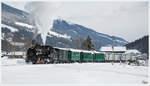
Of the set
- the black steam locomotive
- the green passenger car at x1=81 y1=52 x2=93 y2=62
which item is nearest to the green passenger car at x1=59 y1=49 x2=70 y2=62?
the black steam locomotive

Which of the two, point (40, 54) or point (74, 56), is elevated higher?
point (40, 54)

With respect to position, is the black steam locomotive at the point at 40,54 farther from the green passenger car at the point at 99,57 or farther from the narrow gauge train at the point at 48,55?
the green passenger car at the point at 99,57

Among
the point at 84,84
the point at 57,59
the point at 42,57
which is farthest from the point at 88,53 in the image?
the point at 84,84

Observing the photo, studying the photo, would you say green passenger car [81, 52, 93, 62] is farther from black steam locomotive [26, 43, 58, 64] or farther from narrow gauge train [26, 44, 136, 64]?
black steam locomotive [26, 43, 58, 64]

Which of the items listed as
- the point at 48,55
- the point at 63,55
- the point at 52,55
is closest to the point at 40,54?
the point at 48,55

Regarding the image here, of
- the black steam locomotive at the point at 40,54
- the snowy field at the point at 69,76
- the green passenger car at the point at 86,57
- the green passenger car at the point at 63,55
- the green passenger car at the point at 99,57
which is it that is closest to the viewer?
the snowy field at the point at 69,76

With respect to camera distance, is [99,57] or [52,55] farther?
[99,57]

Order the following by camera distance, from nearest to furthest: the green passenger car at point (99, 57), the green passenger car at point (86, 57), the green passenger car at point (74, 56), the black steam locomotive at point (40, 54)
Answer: the black steam locomotive at point (40, 54) < the green passenger car at point (74, 56) < the green passenger car at point (86, 57) < the green passenger car at point (99, 57)

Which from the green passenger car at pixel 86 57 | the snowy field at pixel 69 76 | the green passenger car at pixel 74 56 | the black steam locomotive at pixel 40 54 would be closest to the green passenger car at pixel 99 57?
the green passenger car at pixel 86 57

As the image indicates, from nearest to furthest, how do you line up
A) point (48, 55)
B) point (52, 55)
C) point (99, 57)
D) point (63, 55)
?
point (48, 55)
point (52, 55)
point (63, 55)
point (99, 57)

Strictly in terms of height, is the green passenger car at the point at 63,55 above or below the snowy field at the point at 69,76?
above

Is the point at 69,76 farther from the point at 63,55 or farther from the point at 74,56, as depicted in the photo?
the point at 74,56

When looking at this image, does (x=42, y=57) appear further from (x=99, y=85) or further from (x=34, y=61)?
(x=99, y=85)

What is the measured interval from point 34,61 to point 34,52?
139cm
